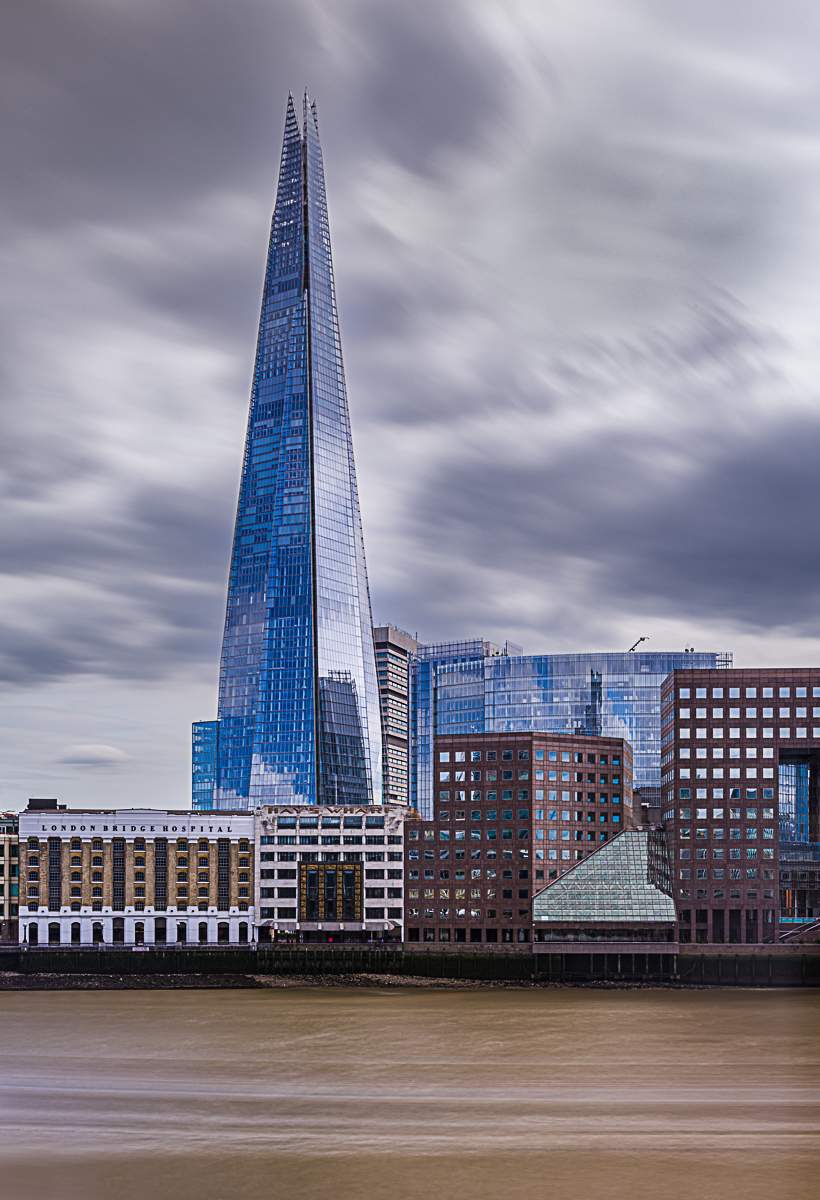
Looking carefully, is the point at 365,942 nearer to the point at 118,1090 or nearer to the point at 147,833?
the point at 147,833

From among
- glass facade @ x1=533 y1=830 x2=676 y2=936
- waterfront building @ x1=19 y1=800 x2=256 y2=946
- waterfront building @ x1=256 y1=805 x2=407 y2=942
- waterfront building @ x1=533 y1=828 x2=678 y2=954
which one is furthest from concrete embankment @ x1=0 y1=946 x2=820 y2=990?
waterfront building @ x1=256 y1=805 x2=407 y2=942

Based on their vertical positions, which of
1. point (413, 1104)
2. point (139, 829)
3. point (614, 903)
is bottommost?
point (614, 903)

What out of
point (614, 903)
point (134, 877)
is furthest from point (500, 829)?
point (134, 877)

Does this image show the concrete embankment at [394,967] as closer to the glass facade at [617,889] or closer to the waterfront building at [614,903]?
the waterfront building at [614,903]

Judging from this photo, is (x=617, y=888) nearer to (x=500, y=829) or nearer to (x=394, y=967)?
(x=500, y=829)

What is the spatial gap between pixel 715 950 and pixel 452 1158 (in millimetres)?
97478

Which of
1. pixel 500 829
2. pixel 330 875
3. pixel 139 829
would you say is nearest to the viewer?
pixel 500 829

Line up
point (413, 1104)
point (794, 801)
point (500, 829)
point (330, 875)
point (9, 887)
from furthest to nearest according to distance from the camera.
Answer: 1. point (794, 801)
2. point (9, 887)
3. point (330, 875)
4. point (500, 829)
5. point (413, 1104)

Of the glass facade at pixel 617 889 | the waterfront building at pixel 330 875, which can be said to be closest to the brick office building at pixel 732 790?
the glass facade at pixel 617 889

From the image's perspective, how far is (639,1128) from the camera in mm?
66562

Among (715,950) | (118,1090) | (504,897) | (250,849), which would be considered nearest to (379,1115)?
(118,1090)

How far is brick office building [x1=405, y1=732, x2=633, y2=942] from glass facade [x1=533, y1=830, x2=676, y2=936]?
17.3 feet

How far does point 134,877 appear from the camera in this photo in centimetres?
18312

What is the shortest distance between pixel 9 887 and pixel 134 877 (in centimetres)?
1744
